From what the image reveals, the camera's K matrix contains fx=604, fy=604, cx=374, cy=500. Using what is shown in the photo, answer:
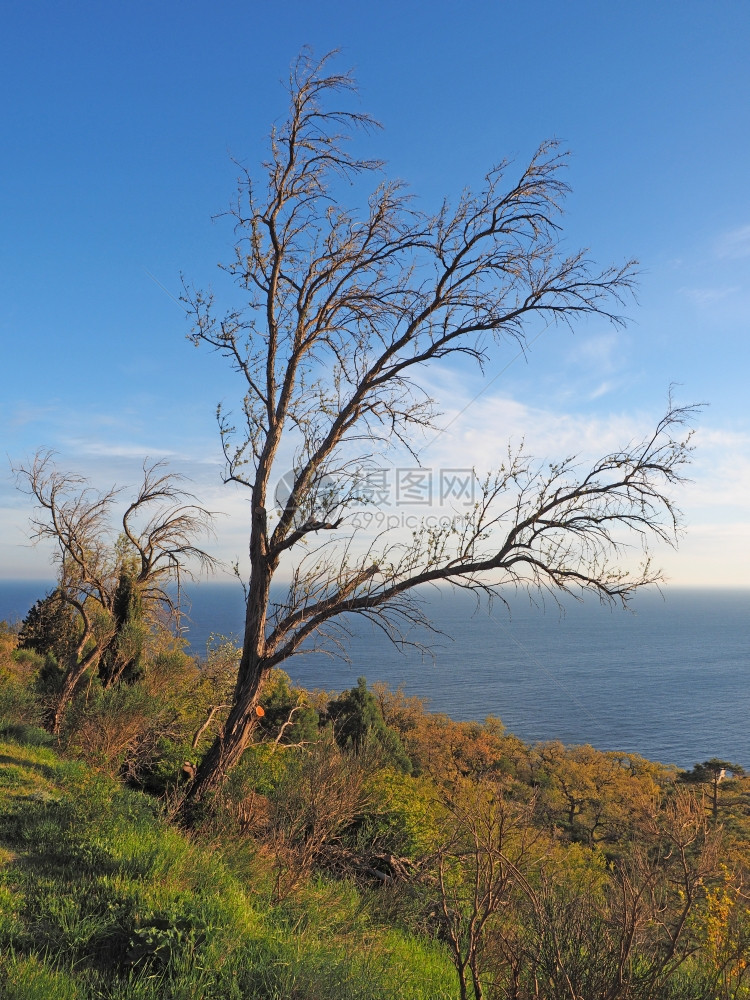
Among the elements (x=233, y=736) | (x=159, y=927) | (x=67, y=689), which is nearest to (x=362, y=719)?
(x=67, y=689)

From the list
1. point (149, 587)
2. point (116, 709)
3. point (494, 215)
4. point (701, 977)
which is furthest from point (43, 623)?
point (701, 977)

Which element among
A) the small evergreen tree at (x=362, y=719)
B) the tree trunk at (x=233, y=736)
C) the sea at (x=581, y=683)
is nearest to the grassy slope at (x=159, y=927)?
the tree trunk at (x=233, y=736)

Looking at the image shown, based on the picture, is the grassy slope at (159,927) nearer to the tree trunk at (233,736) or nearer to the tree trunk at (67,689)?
the tree trunk at (233,736)

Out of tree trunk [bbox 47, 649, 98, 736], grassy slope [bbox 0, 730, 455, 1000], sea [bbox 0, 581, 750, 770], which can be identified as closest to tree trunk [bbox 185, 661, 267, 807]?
grassy slope [bbox 0, 730, 455, 1000]

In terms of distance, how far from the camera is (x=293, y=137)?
8.09 m

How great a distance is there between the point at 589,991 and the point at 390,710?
50414 millimetres

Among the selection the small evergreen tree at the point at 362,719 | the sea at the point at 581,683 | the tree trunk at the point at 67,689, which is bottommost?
the sea at the point at 581,683

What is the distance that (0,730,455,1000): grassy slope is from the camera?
3713 millimetres

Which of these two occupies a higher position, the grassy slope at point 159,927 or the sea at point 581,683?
the grassy slope at point 159,927

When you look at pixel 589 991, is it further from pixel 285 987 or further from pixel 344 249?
pixel 344 249

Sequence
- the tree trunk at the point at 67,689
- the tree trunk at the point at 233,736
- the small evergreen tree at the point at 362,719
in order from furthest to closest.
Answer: the small evergreen tree at the point at 362,719 < the tree trunk at the point at 67,689 < the tree trunk at the point at 233,736

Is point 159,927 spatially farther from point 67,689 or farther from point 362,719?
point 362,719

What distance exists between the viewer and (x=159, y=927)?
4.13 meters

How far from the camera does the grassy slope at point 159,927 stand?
3713 millimetres
